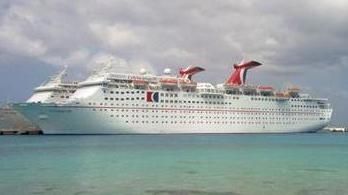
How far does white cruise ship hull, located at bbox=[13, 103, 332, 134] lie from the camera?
65.7 meters

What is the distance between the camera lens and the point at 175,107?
73.4 meters

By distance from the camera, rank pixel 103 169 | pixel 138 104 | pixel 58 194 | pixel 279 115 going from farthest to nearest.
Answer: pixel 279 115 → pixel 138 104 → pixel 103 169 → pixel 58 194

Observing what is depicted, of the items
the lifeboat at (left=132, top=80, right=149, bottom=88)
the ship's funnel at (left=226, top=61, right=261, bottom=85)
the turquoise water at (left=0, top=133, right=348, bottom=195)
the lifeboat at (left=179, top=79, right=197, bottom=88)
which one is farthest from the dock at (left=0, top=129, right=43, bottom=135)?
the turquoise water at (left=0, top=133, right=348, bottom=195)

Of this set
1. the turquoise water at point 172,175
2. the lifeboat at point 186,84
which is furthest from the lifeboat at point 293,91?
the turquoise water at point 172,175

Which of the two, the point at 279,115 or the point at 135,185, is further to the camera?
the point at 279,115

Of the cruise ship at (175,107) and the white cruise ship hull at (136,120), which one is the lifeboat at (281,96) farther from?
the white cruise ship hull at (136,120)

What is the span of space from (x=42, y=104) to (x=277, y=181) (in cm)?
4878

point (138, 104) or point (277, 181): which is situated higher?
point (138, 104)

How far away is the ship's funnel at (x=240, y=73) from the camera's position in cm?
Result: 8719

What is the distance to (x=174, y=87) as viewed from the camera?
74.9 metres

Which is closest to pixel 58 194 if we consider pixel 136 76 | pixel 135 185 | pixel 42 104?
pixel 135 185

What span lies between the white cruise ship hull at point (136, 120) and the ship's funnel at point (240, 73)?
327 inches

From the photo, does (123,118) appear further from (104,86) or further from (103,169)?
(103,169)

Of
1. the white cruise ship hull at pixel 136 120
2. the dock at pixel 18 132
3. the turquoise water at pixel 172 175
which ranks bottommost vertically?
the turquoise water at pixel 172 175
